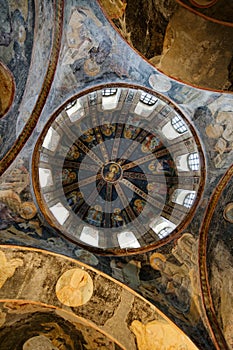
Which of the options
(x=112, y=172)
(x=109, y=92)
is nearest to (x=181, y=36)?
(x=109, y=92)

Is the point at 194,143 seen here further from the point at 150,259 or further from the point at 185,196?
the point at 150,259

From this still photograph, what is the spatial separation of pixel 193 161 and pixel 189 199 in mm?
1067

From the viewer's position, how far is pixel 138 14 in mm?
9039

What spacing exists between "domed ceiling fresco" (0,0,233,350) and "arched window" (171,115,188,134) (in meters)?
0.07

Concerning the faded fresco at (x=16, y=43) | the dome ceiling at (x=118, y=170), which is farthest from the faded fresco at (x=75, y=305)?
the faded fresco at (x=16, y=43)

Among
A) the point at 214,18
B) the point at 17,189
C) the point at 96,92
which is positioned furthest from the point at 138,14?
the point at 17,189

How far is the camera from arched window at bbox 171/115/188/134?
36.9 ft

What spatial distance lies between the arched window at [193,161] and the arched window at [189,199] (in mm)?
734

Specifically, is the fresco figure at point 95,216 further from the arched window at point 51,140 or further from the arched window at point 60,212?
the arched window at point 51,140

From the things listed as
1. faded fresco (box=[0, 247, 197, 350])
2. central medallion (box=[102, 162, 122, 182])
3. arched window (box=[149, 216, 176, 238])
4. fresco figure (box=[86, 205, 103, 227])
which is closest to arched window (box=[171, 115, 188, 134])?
arched window (box=[149, 216, 176, 238])

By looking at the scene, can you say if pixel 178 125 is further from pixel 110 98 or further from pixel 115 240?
pixel 115 240

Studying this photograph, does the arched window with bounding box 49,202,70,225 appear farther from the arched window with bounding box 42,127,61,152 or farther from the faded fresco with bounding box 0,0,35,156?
the faded fresco with bounding box 0,0,35,156

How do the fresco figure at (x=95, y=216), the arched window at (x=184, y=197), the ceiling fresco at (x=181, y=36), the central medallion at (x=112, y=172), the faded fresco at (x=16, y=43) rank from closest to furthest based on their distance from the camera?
the faded fresco at (x=16, y=43)
the ceiling fresco at (x=181, y=36)
the arched window at (x=184, y=197)
the fresco figure at (x=95, y=216)
the central medallion at (x=112, y=172)

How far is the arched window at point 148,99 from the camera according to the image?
11.3m
